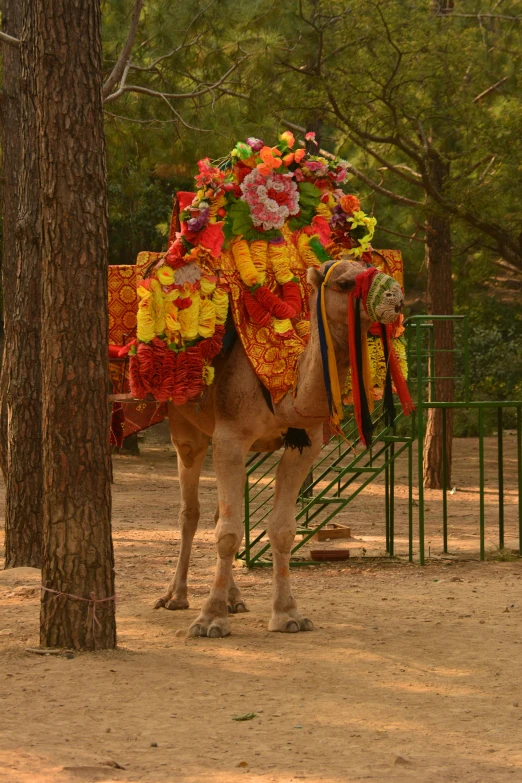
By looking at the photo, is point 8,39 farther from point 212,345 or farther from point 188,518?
point 188,518

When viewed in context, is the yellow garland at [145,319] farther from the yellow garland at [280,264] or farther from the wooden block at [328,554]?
the wooden block at [328,554]

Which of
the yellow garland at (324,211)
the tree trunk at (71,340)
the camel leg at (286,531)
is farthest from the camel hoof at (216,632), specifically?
the yellow garland at (324,211)

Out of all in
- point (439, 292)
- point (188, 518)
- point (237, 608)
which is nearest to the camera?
point (237, 608)

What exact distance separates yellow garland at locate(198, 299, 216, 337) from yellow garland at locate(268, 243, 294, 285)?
57cm

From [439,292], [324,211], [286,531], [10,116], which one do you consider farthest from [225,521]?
[439,292]

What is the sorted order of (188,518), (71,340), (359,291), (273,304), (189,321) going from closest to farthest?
(71,340)
(359,291)
(189,321)
(273,304)
(188,518)

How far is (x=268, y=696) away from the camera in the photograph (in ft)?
20.2

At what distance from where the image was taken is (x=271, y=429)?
7.95 metres

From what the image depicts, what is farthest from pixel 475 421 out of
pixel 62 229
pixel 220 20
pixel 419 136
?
pixel 62 229

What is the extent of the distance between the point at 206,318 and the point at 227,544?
1.55 meters

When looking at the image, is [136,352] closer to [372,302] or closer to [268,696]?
[372,302]

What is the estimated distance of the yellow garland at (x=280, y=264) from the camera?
7992mm

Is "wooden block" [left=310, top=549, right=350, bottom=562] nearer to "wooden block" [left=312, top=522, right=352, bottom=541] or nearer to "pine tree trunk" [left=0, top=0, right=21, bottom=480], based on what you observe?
"wooden block" [left=312, top=522, right=352, bottom=541]

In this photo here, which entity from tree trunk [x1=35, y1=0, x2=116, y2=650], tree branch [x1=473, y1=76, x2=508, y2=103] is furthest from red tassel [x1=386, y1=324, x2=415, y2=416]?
tree branch [x1=473, y1=76, x2=508, y2=103]
